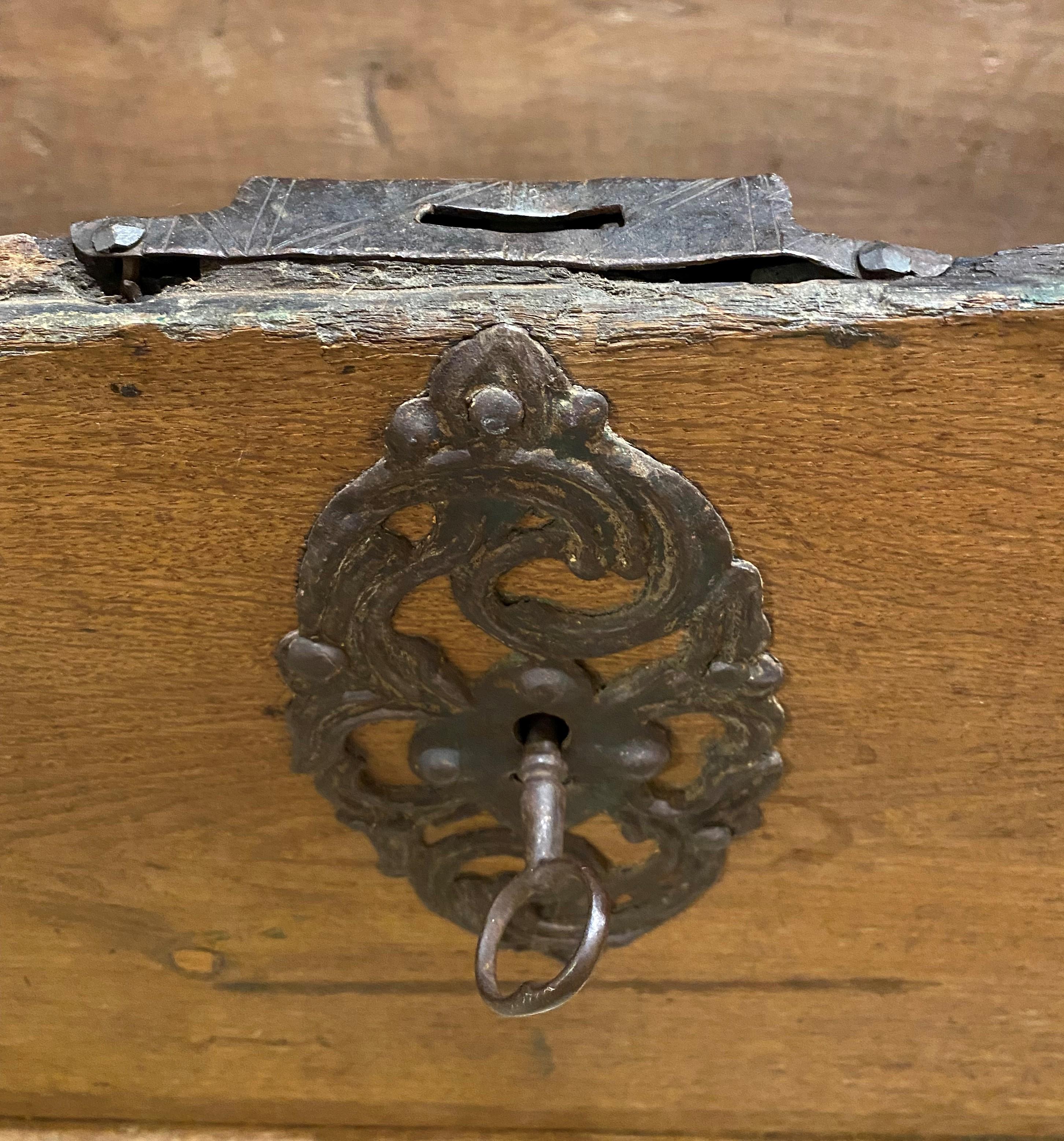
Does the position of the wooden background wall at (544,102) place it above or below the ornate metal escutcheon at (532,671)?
above

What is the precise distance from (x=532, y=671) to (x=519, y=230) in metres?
0.20

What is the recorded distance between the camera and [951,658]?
48cm

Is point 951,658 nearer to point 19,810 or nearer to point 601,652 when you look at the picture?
point 601,652

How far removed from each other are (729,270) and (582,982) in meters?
0.31

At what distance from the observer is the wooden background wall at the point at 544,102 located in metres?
0.75

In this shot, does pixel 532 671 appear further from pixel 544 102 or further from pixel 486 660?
pixel 544 102

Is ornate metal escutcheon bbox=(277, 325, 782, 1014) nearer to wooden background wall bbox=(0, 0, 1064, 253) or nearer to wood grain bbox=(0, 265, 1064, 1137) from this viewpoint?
wood grain bbox=(0, 265, 1064, 1137)

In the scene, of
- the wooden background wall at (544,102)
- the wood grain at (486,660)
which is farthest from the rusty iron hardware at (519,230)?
the wooden background wall at (544,102)

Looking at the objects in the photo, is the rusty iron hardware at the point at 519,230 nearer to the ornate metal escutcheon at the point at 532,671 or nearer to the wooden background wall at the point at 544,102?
the ornate metal escutcheon at the point at 532,671

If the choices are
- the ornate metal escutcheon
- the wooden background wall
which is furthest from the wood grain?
the wooden background wall

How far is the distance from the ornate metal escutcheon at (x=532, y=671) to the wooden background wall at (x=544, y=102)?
17.3 inches

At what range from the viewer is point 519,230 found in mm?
488

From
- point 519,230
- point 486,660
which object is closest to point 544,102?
point 519,230

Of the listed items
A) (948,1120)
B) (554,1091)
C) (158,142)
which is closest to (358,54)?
(158,142)
